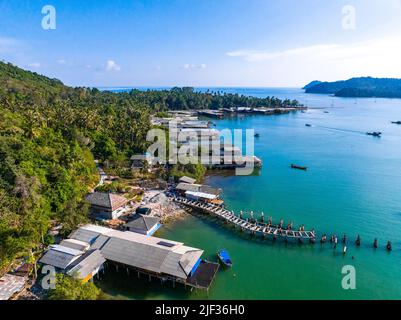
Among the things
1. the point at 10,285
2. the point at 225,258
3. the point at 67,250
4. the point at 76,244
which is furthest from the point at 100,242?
the point at 225,258

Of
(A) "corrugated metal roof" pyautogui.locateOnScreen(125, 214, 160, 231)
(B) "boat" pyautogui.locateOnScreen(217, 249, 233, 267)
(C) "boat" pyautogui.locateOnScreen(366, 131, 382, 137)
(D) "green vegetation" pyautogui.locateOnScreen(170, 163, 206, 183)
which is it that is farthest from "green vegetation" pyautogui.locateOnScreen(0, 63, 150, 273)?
(C) "boat" pyautogui.locateOnScreen(366, 131, 382, 137)

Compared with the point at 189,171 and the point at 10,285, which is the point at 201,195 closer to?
the point at 189,171

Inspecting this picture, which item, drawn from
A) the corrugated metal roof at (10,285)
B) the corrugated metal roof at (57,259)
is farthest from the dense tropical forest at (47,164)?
the corrugated metal roof at (57,259)

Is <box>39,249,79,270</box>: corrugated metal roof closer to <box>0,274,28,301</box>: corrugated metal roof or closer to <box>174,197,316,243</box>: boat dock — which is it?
<box>0,274,28,301</box>: corrugated metal roof

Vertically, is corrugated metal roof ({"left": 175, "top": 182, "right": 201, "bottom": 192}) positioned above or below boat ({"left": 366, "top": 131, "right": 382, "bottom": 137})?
below

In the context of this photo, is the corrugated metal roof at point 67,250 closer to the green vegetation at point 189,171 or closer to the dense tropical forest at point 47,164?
the dense tropical forest at point 47,164

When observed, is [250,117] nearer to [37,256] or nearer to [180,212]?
[180,212]
